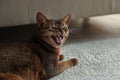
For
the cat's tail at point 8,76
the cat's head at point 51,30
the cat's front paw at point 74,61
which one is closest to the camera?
the cat's tail at point 8,76

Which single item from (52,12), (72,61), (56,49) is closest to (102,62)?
(72,61)

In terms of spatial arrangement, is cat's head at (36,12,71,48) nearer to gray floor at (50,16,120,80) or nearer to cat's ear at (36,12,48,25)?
cat's ear at (36,12,48,25)

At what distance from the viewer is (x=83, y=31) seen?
6.47 ft

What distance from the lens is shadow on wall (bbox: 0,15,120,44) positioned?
1.83 metres

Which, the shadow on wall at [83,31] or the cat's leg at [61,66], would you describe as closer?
the cat's leg at [61,66]

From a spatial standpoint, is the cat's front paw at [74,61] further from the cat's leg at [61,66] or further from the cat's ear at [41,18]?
the cat's ear at [41,18]

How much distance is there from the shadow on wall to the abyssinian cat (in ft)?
1.58

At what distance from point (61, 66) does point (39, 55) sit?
14cm

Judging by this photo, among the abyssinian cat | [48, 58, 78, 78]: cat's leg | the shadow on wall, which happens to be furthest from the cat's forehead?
the shadow on wall

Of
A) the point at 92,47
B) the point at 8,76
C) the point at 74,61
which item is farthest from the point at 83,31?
the point at 8,76

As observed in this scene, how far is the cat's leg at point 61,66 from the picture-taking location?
1259 millimetres

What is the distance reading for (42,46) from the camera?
128cm

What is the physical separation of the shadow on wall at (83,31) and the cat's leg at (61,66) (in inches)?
14.5

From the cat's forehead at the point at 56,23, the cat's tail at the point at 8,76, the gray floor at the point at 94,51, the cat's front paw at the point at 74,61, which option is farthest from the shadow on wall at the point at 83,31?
the cat's tail at the point at 8,76
